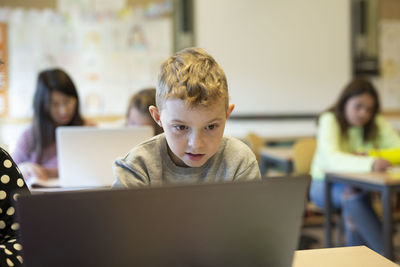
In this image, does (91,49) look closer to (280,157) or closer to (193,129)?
(280,157)

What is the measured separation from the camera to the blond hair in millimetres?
770

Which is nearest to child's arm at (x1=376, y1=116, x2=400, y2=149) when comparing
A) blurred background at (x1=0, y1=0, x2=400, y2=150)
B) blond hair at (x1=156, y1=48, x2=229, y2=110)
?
blurred background at (x1=0, y1=0, x2=400, y2=150)

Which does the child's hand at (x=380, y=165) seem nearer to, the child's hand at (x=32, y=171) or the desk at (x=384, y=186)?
the desk at (x=384, y=186)

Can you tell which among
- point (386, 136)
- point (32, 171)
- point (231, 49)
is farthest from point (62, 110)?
point (231, 49)

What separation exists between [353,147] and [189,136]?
2.06 meters

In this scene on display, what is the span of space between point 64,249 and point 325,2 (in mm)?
4374

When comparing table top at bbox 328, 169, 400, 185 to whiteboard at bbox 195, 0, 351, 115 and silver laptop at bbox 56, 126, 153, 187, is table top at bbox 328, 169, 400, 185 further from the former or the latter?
whiteboard at bbox 195, 0, 351, 115

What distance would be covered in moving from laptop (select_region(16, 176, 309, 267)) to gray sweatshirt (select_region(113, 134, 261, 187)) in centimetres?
27

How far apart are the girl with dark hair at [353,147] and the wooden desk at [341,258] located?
4.84 feet

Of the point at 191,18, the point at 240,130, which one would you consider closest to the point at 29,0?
the point at 191,18

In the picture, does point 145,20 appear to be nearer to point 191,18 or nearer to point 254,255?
point 191,18

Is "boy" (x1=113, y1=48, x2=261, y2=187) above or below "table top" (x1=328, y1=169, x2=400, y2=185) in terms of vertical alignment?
above

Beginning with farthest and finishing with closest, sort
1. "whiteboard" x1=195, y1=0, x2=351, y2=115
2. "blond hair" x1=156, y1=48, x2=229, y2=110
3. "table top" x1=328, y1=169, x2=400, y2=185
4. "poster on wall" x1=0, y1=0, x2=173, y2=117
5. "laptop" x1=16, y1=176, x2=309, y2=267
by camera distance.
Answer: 1. "whiteboard" x1=195, y1=0, x2=351, y2=115
2. "poster on wall" x1=0, y1=0, x2=173, y2=117
3. "table top" x1=328, y1=169, x2=400, y2=185
4. "blond hair" x1=156, y1=48, x2=229, y2=110
5. "laptop" x1=16, y1=176, x2=309, y2=267

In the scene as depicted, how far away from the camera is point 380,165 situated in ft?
7.07
